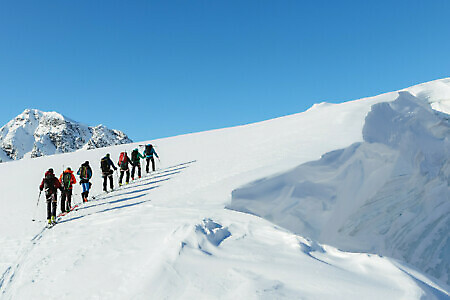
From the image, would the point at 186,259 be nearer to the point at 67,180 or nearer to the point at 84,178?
the point at 67,180

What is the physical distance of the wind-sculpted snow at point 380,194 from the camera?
7.99 meters

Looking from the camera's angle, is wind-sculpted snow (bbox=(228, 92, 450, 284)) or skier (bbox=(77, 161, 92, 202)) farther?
skier (bbox=(77, 161, 92, 202))

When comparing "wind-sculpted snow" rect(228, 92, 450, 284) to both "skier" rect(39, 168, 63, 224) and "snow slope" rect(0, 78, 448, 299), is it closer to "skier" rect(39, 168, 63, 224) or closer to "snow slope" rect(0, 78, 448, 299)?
"snow slope" rect(0, 78, 448, 299)

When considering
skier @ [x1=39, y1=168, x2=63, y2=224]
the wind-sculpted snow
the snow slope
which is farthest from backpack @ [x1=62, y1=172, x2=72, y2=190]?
the wind-sculpted snow

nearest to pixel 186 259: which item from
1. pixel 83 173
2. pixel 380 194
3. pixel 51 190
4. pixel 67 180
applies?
pixel 51 190

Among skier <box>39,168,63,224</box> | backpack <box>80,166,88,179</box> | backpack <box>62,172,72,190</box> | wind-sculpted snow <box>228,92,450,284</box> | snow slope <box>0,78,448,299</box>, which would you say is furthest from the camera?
backpack <box>80,166,88,179</box>

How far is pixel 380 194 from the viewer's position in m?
11.0

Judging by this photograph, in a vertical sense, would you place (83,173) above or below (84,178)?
above

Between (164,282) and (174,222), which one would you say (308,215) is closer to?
(174,222)

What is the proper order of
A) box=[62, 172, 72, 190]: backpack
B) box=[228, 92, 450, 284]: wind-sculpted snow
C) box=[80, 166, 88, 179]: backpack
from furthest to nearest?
box=[80, 166, 88, 179]: backpack
box=[62, 172, 72, 190]: backpack
box=[228, 92, 450, 284]: wind-sculpted snow

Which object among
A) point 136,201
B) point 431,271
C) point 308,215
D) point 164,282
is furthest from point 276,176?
point 431,271

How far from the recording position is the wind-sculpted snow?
7992mm

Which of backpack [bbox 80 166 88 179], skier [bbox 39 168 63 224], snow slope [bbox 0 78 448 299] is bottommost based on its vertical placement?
snow slope [bbox 0 78 448 299]

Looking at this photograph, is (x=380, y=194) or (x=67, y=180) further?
(x=380, y=194)
